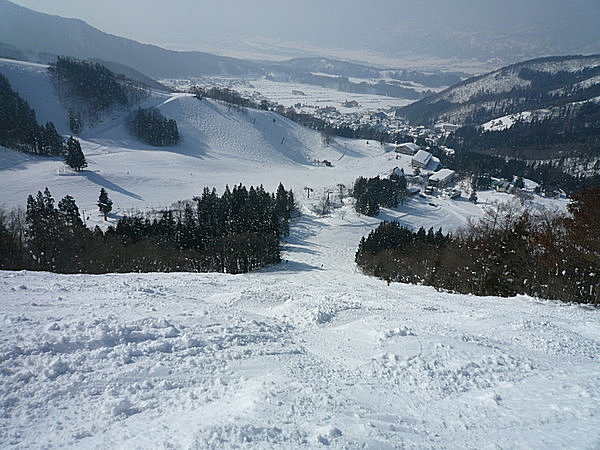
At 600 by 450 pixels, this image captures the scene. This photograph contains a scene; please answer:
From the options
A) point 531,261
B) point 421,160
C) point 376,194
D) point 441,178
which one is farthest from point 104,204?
point 421,160

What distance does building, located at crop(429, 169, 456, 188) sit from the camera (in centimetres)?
10131

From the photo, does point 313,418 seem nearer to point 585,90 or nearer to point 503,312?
point 503,312

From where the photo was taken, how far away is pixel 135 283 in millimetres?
15641

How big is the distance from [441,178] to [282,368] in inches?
4186

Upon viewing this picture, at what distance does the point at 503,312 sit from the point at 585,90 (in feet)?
863

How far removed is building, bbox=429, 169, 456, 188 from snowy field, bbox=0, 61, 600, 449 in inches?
A: 3599

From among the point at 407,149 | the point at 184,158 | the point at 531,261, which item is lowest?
the point at 184,158

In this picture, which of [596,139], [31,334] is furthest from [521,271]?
[596,139]

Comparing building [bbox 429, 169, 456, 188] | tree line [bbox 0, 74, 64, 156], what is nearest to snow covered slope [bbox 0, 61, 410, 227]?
tree line [bbox 0, 74, 64, 156]

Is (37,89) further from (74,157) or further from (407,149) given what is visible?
(407,149)

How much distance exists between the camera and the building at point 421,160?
118 meters

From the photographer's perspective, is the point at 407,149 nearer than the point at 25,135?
No

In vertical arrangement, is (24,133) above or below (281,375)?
above

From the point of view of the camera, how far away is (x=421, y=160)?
11875cm
